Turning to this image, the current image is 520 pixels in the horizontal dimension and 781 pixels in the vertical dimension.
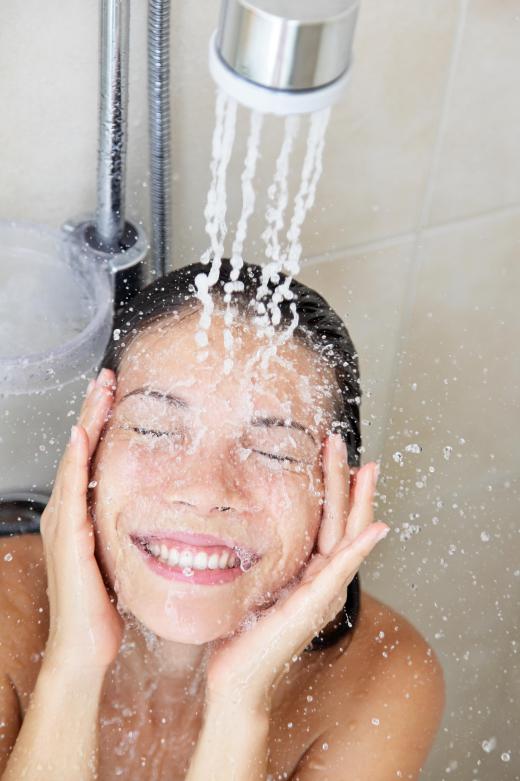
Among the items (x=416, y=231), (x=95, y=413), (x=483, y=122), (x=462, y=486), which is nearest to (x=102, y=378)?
(x=95, y=413)

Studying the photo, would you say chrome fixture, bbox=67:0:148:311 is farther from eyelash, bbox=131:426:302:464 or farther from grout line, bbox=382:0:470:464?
grout line, bbox=382:0:470:464

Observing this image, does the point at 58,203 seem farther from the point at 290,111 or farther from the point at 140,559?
the point at 290,111

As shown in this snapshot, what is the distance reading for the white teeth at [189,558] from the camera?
1.11 metres

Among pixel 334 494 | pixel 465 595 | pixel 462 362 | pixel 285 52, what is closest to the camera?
pixel 285 52

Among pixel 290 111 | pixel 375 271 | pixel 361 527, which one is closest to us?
pixel 290 111

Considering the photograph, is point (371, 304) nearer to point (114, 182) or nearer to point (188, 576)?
point (114, 182)

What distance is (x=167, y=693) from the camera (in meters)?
1.31

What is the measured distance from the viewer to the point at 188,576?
1.10 meters

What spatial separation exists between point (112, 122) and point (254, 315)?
0.84 feet

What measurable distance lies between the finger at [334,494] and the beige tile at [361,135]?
14.0 inches

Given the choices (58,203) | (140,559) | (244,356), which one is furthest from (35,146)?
(140,559)

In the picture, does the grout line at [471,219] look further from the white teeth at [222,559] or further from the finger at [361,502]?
the white teeth at [222,559]

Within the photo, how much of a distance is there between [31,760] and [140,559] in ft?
0.81

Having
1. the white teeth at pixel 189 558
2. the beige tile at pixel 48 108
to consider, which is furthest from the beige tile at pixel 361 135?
the white teeth at pixel 189 558
